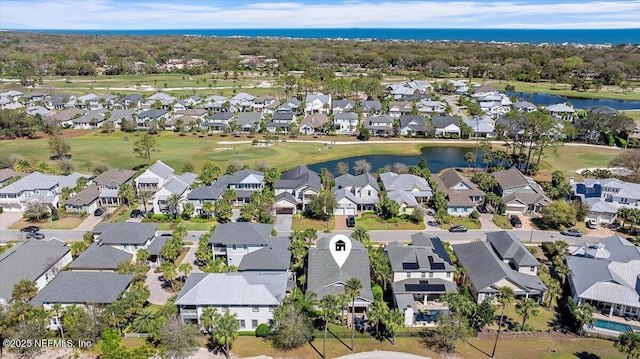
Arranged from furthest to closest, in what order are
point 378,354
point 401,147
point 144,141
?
point 401,147, point 144,141, point 378,354

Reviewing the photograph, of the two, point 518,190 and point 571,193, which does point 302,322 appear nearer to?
point 518,190

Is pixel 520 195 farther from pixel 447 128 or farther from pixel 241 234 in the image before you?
pixel 447 128

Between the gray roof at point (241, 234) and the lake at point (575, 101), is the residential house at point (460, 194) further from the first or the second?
the lake at point (575, 101)

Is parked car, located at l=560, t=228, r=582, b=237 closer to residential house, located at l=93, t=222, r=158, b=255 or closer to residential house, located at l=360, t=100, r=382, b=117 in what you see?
residential house, located at l=93, t=222, r=158, b=255

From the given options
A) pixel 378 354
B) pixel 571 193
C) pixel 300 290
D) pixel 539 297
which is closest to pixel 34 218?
pixel 300 290

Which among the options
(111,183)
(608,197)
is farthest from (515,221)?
(111,183)
